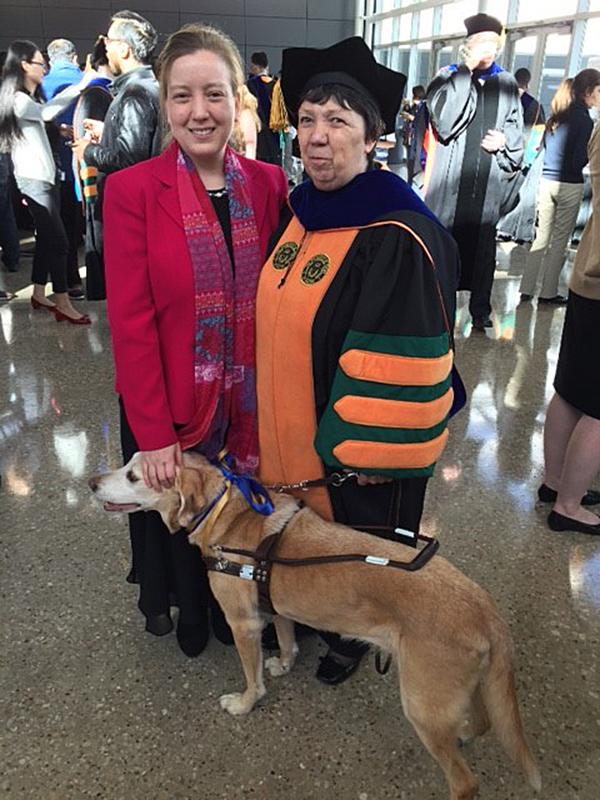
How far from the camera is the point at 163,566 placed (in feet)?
6.95

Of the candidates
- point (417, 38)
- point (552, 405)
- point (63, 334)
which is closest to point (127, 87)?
point (63, 334)

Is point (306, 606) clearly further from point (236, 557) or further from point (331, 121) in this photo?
point (331, 121)

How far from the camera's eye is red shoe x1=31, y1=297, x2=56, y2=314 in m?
5.69

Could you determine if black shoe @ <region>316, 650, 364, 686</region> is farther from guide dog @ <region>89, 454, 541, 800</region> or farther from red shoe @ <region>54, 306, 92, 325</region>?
red shoe @ <region>54, 306, 92, 325</region>

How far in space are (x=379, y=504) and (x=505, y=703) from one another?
601 millimetres

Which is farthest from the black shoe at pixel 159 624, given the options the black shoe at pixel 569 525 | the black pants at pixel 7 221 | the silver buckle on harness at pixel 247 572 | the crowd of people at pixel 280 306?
the black pants at pixel 7 221

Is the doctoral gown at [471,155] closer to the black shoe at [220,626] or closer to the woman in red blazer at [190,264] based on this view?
the woman in red blazer at [190,264]

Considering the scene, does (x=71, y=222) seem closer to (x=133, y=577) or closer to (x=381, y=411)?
(x=133, y=577)

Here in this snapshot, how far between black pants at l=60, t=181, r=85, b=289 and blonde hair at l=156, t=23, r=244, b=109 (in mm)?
4883

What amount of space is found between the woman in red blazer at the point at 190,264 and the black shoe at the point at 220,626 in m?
0.64

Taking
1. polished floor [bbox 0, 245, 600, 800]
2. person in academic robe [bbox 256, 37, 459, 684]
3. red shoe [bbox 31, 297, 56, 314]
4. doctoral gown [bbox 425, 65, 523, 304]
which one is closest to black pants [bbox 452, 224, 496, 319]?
doctoral gown [bbox 425, 65, 523, 304]

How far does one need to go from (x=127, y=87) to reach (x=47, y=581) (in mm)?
2938

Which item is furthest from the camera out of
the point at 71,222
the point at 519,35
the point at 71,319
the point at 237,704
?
the point at 519,35

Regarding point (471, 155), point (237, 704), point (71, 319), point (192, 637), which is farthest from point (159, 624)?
point (471, 155)
